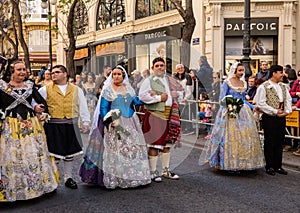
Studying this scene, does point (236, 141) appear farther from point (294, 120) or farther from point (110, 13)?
point (110, 13)

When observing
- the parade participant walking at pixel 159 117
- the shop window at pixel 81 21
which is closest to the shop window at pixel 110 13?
the shop window at pixel 81 21

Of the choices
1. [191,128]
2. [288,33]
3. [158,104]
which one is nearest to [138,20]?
[288,33]

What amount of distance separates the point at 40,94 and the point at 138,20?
766 inches

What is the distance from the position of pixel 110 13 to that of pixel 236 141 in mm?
23523

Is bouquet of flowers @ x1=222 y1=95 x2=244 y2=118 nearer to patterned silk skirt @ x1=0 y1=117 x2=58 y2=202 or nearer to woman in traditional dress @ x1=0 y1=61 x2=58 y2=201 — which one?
woman in traditional dress @ x1=0 y1=61 x2=58 y2=201

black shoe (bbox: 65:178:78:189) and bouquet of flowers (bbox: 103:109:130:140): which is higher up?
bouquet of flowers (bbox: 103:109:130:140)

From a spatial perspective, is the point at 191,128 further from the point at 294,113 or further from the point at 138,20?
the point at 138,20

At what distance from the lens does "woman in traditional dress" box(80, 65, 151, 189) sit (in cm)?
627

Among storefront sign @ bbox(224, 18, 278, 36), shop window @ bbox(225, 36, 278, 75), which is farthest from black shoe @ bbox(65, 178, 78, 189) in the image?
storefront sign @ bbox(224, 18, 278, 36)

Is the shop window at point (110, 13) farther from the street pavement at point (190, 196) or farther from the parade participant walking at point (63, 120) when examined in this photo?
the street pavement at point (190, 196)

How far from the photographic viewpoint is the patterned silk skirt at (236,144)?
23.7 ft

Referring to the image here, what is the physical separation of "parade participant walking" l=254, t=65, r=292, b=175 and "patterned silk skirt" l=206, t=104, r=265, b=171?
0.18 metres

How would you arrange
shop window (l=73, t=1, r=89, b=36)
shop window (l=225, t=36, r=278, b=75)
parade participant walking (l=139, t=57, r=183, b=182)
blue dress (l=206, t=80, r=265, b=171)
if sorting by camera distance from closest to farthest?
parade participant walking (l=139, t=57, r=183, b=182), blue dress (l=206, t=80, r=265, b=171), shop window (l=225, t=36, r=278, b=75), shop window (l=73, t=1, r=89, b=36)

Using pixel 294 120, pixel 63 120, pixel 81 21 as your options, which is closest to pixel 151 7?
pixel 81 21
